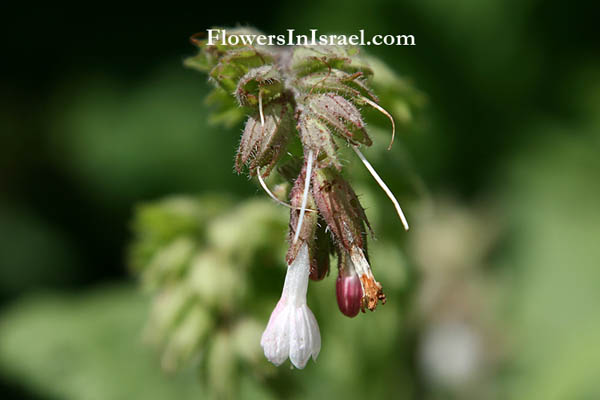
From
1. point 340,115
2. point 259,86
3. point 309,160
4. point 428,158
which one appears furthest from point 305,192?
point 428,158

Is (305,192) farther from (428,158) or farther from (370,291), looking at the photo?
(428,158)

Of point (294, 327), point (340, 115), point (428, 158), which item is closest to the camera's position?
point (294, 327)

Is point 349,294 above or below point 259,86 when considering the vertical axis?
below

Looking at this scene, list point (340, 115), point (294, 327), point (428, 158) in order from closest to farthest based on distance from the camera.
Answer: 1. point (294, 327)
2. point (340, 115)
3. point (428, 158)

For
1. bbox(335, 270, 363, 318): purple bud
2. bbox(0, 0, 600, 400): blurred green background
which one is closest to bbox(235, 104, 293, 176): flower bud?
bbox(335, 270, 363, 318): purple bud

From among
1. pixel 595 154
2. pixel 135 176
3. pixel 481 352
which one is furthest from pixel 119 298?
pixel 595 154

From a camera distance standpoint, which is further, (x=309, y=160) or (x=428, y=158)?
(x=428, y=158)

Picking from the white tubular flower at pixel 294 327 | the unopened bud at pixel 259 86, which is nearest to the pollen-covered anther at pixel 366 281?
the white tubular flower at pixel 294 327

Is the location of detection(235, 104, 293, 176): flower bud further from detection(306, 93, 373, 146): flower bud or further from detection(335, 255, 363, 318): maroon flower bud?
detection(335, 255, 363, 318): maroon flower bud
